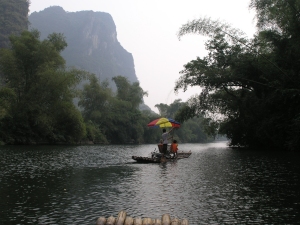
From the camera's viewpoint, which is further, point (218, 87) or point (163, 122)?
point (218, 87)

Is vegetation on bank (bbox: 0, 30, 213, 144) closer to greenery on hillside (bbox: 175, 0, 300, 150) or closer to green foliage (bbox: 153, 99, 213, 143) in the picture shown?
greenery on hillside (bbox: 175, 0, 300, 150)

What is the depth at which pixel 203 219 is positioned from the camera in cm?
888

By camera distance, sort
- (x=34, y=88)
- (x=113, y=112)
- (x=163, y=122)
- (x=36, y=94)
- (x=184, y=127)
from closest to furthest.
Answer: (x=163, y=122), (x=34, y=88), (x=36, y=94), (x=113, y=112), (x=184, y=127)

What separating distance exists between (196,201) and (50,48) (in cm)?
4611

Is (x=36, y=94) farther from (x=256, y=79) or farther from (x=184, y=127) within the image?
(x=184, y=127)

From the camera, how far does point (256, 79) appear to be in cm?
3825

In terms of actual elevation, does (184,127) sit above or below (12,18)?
below

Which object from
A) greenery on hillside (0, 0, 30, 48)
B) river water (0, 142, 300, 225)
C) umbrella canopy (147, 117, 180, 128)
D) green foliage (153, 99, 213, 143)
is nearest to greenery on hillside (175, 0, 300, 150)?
umbrella canopy (147, 117, 180, 128)

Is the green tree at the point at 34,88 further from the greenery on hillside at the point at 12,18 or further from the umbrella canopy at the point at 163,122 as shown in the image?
the greenery on hillside at the point at 12,18

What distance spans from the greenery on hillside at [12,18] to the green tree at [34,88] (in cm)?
6538

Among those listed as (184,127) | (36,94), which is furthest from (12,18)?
(36,94)

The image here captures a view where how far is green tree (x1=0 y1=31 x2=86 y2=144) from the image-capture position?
160 feet

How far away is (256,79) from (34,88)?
31.3 m

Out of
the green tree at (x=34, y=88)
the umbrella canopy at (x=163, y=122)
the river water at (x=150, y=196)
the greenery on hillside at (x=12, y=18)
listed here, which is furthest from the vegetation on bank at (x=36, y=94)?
the greenery on hillside at (x=12, y=18)
